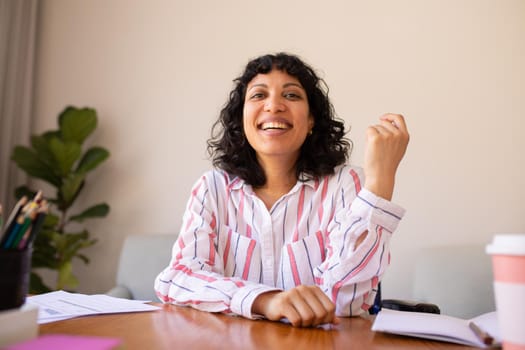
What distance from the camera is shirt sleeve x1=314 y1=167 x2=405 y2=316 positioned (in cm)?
92

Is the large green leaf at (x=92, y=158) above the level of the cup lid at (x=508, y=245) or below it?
above

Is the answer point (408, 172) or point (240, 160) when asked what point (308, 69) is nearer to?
point (240, 160)

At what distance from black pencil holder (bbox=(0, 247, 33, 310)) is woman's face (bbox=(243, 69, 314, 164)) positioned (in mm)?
884

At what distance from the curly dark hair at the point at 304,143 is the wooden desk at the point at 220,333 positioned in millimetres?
647

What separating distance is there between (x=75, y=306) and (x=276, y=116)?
2.50 feet

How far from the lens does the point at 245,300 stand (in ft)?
2.78

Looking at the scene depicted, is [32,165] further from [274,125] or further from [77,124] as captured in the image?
[274,125]

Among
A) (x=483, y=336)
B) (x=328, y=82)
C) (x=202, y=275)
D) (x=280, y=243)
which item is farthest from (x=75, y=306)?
(x=328, y=82)

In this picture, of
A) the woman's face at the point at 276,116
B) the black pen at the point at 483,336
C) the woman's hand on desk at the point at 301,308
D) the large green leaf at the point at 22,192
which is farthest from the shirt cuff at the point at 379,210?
the large green leaf at the point at 22,192

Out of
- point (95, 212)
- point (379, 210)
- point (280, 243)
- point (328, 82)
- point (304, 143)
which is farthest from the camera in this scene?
point (95, 212)

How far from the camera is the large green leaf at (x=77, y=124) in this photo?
2.45m

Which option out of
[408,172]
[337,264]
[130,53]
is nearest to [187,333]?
[337,264]

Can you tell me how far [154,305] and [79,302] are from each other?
149 millimetres

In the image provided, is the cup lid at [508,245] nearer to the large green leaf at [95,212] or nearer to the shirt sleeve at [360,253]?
the shirt sleeve at [360,253]
